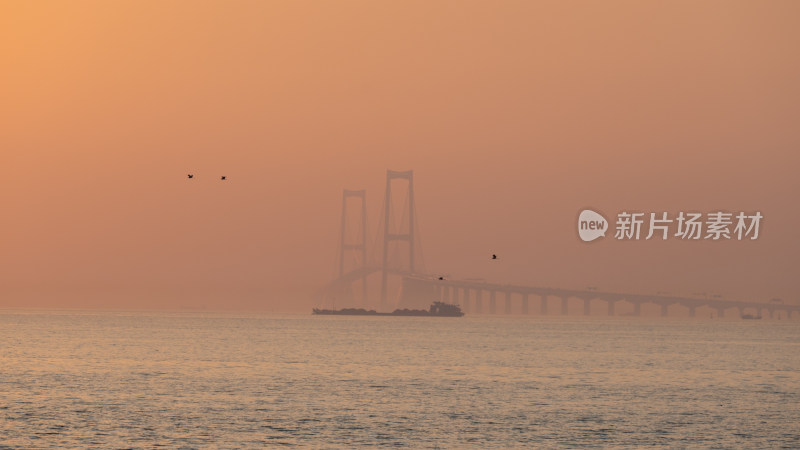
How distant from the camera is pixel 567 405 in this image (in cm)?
4394

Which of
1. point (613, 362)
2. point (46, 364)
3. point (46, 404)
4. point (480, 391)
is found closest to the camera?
point (46, 404)

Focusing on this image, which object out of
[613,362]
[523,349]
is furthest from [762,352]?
[613,362]

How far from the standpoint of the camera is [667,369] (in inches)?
2749

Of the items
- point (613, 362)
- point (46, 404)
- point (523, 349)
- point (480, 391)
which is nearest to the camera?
point (46, 404)

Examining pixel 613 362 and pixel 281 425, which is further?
pixel 613 362

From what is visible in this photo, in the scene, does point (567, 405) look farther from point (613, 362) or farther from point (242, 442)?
point (613, 362)

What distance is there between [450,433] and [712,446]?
7636mm

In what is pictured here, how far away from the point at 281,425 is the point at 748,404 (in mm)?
19530

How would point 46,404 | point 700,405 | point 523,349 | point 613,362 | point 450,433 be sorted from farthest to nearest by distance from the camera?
point 523,349 → point 613,362 → point 700,405 → point 46,404 → point 450,433

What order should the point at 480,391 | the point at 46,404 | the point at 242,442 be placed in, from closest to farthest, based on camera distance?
1. the point at 242,442
2. the point at 46,404
3. the point at 480,391

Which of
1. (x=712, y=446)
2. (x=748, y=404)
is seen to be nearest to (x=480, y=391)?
(x=748, y=404)

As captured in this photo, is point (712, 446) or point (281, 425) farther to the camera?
point (281, 425)

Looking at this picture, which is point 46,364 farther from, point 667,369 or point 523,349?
point 523,349

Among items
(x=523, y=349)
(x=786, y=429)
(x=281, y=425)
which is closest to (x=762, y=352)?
(x=523, y=349)
